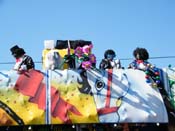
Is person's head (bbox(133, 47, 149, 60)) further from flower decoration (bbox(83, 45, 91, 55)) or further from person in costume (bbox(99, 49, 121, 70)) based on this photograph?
flower decoration (bbox(83, 45, 91, 55))

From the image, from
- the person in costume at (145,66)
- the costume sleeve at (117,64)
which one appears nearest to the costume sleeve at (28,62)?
the costume sleeve at (117,64)

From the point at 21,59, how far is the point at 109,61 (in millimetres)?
1720

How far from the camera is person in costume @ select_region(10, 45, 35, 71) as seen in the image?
257 inches

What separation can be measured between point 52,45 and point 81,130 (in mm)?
1819

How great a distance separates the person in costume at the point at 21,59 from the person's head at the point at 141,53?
1983 millimetres

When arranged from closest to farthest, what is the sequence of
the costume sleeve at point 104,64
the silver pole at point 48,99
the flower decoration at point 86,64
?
the silver pole at point 48,99 → the flower decoration at point 86,64 → the costume sleeve at point 104,64

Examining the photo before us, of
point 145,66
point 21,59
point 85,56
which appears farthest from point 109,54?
point 21,59

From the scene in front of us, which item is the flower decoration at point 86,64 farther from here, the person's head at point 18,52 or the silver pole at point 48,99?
the person's head at point 18,52

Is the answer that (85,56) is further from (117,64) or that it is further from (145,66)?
(145,66)

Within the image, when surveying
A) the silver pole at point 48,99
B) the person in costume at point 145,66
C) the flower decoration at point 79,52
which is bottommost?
the silver pole at point 48,99

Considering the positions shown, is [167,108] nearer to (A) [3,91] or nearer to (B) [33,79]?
(B) [33,79]

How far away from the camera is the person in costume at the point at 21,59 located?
6.54m

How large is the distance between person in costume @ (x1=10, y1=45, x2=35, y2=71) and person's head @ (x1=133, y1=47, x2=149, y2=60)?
1.98 m

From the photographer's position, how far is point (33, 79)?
635 centimetres
